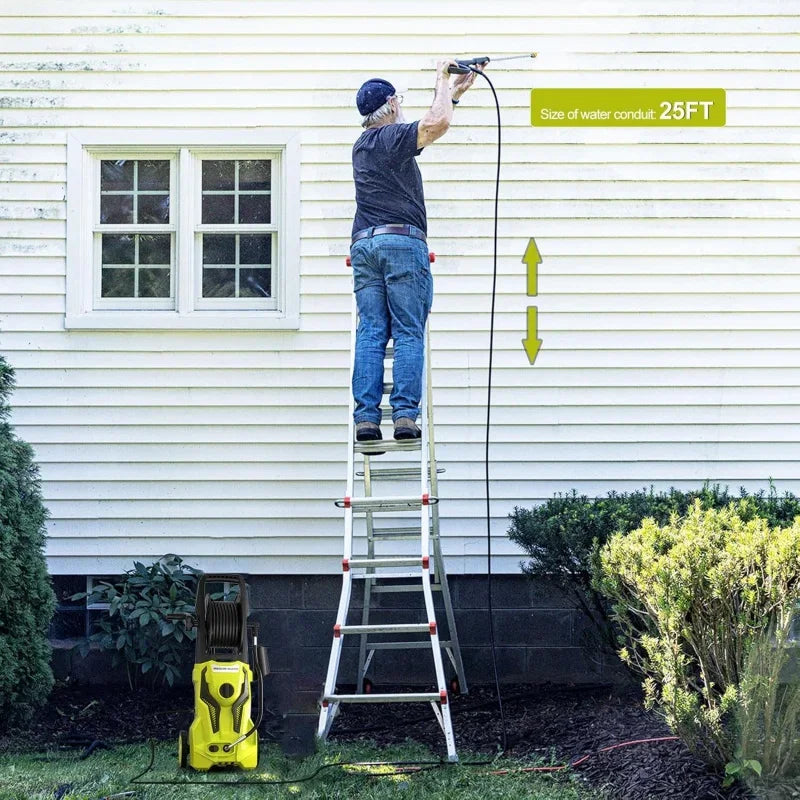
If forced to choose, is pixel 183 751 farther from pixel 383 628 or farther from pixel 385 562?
pixel 385 562

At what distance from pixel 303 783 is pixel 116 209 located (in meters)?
3.60

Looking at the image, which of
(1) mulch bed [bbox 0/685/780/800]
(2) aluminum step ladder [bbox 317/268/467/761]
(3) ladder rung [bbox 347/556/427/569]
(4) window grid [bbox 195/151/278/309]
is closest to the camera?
(1) mulch bed [bbox 0/685/780/800]

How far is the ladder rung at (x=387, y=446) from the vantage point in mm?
5137

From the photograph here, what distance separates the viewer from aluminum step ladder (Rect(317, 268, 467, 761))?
4680mm

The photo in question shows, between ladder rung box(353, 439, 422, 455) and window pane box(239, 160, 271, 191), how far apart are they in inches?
74.0

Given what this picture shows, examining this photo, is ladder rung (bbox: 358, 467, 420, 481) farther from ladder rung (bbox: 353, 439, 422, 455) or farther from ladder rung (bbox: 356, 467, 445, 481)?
ladder rung (bbox: 353, 439, 422, 455)

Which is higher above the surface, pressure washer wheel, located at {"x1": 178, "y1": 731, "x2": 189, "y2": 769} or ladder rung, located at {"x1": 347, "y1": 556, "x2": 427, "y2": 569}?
ladder rung, located at {"x1": 347, "y1": 556, "x2": 427, "y2": 569}

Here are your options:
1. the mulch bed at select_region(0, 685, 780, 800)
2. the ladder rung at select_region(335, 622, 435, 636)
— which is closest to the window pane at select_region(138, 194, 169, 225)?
the mulch bed at select_region(0, 685, 780, 800)

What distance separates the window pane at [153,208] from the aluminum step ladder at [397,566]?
5.35 ft

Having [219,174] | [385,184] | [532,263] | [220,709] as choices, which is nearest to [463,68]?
A: [385,184]

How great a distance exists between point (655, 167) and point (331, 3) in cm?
208

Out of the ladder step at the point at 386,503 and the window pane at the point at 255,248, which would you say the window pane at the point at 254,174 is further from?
the ladder step at the point at 386,503

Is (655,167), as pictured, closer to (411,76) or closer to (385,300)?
(411,76)

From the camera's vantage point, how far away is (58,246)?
628 centimetres
